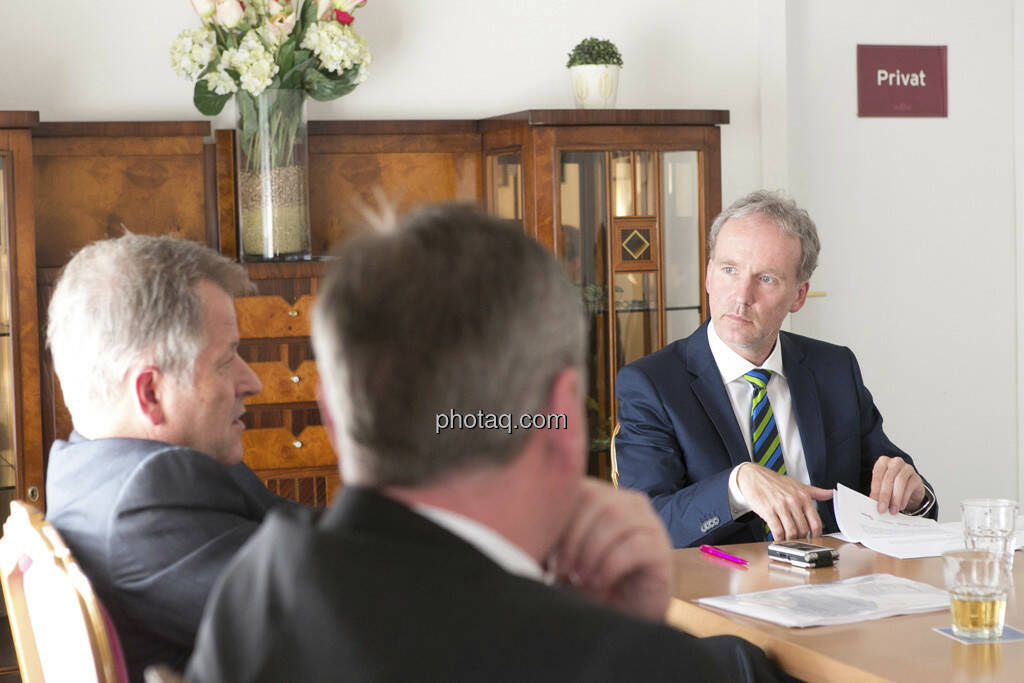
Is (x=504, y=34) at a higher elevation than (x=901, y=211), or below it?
higher

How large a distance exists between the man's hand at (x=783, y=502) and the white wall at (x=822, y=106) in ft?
7.48

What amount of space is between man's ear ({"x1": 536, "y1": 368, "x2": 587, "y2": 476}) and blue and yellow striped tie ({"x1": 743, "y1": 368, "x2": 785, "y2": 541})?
169cm

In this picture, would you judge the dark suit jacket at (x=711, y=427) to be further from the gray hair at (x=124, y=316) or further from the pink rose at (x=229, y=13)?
the pink rose at (x=229, y=13)

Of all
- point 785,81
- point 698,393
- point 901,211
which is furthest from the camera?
point 901,211

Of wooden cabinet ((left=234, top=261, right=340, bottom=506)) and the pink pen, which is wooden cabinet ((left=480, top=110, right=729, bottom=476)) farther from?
the pink pen

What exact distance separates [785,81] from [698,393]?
223 centimetres

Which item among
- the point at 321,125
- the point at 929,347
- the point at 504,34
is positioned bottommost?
the point at 929,347

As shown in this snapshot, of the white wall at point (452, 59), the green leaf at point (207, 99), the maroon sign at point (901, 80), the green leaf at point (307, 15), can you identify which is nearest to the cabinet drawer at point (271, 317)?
the green leaf at point (207, 99)

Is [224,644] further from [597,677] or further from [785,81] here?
[785,81]

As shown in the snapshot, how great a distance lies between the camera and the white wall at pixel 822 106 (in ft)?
12.5

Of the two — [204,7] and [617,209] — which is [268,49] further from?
[617,209]

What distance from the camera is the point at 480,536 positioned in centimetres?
89

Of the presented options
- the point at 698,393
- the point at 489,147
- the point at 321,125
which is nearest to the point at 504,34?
the point at 489,147

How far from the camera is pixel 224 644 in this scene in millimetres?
858
